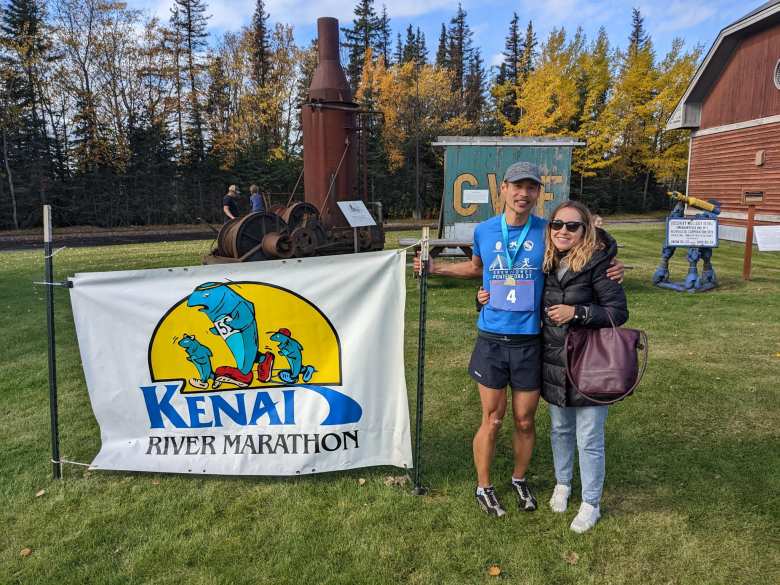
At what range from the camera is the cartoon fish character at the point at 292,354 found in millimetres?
3389

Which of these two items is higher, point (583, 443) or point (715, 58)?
point (715, 58)

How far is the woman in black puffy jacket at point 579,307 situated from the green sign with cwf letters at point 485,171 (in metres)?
8.19

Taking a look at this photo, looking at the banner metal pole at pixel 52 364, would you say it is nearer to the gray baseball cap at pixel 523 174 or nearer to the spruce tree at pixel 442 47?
the gray baseball cap at pixel 523 174

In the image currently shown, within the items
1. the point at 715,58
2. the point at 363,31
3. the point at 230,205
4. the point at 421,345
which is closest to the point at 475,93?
the point at 363,31

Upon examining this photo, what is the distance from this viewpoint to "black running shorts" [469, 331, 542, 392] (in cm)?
295

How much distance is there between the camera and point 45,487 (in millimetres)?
3527

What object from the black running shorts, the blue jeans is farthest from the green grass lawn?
the black running shorts

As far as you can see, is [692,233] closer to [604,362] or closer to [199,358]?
[604,362]

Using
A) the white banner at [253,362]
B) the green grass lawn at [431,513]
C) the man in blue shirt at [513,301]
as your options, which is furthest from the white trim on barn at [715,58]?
the white banner at [253,362]

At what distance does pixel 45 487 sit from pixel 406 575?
2367 millimetres

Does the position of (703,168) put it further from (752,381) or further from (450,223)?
(752,381)

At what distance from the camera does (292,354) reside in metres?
3.40

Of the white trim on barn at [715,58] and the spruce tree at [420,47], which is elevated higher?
the spruce tree at [420,47]

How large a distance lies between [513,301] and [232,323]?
5.42 feet
